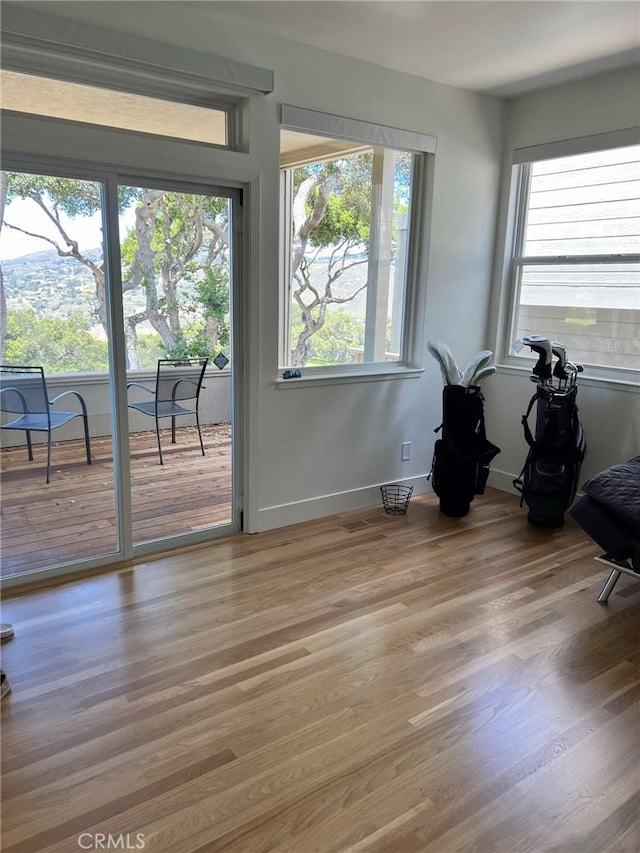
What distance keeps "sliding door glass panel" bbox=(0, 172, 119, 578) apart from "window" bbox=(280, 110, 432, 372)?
42.9 inches

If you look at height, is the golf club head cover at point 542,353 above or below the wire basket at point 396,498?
above

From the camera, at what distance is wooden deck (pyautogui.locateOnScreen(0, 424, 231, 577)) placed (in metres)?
3.03

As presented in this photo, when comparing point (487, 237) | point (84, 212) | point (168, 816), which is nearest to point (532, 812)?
point (168, 816)

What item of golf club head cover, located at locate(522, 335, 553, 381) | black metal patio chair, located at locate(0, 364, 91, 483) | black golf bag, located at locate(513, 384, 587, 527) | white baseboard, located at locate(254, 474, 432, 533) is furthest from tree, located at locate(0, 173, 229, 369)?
black golf bag, located at locate(513, 384, 587, 527)

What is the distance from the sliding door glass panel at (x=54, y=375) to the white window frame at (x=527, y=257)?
9.29 feet

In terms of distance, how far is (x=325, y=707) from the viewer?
2139 mm

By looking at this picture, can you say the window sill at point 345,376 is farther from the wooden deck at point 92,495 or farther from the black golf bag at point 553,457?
the black golf bag at point 553,457

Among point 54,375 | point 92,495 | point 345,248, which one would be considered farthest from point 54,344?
point 345,248

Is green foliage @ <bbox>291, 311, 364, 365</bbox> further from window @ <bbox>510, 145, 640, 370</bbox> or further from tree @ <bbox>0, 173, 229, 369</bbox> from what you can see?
window @ <bbox>510, 145, 640, 370</bbox>

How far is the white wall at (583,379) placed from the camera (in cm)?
359

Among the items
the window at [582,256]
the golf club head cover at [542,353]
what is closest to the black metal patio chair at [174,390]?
the golf club head cover at [542,353]

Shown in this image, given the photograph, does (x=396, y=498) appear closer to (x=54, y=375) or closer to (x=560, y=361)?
(x=560, y=361)

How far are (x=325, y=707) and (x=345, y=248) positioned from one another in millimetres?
2650

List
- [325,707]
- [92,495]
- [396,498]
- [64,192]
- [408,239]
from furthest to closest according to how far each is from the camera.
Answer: [396,498]
[408,239]
[92,495]
[64,192]
[325,707]
